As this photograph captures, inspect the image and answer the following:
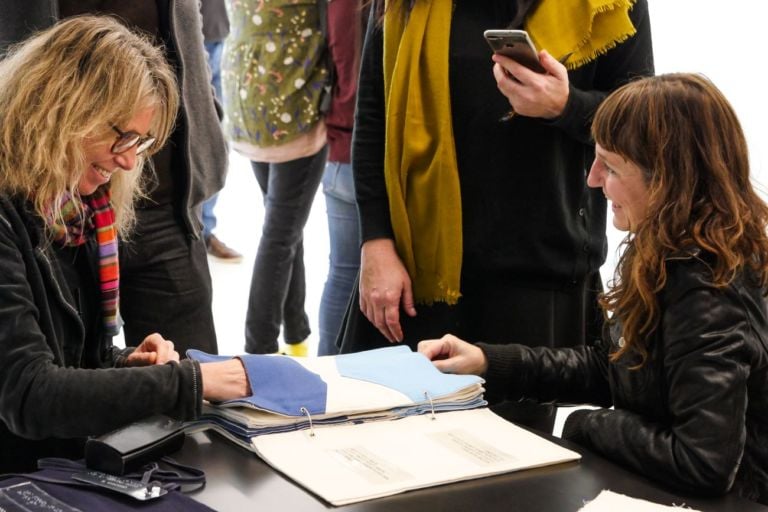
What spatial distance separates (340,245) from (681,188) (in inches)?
58.9

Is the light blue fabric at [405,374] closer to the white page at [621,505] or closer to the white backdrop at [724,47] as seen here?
the white page at [621,505]

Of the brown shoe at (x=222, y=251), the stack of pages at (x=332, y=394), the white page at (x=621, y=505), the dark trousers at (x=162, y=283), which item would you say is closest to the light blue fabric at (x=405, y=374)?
the stack of pages at (x=332, y=394)

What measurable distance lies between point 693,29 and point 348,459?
3.74 metres

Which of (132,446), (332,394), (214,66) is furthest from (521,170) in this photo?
(214,66)

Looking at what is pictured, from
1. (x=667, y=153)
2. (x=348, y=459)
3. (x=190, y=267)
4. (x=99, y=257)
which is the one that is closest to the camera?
(x=348, y=459)

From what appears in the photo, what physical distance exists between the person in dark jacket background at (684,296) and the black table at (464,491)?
35 millimetres

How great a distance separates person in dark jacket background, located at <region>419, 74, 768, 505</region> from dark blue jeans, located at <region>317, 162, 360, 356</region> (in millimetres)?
1286

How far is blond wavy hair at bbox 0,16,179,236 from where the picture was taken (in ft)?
4.95

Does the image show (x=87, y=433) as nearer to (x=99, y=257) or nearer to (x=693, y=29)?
(x=99, y=257)

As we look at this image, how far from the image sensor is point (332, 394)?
1433mm

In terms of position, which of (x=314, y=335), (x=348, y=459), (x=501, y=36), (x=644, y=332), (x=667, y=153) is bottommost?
(x=314, y=335)

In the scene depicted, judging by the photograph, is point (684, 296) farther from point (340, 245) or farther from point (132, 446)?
point (340, 245)

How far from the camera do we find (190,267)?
83.0 inches

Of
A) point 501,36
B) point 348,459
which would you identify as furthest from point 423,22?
point 348,459
